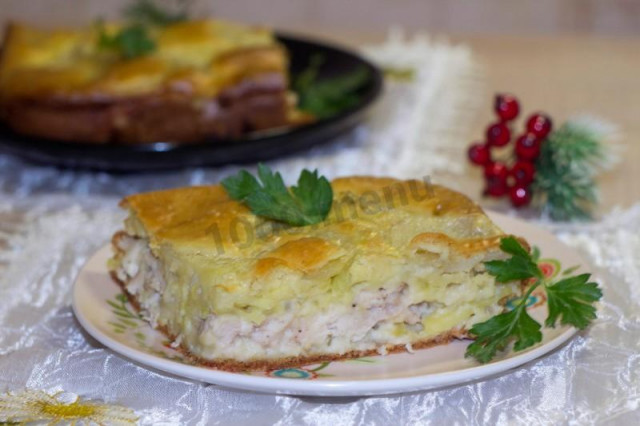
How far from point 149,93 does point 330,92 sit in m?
0.61

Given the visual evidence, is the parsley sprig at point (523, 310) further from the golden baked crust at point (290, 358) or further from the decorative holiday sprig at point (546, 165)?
the decorative holiday sprig at point (546, 165)

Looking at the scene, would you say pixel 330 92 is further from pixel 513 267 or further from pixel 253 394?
pixel 253 394

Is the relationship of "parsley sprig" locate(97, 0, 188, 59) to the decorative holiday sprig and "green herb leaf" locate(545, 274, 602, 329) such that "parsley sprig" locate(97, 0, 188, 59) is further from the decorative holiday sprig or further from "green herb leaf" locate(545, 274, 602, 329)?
"green herb leaf" locate(545, 274, 602, 329)

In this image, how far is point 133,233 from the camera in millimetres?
1923

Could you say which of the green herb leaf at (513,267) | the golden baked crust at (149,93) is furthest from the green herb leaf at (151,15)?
the green herb leaf at (513,267)

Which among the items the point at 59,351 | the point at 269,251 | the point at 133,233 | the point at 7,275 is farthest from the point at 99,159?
the point at 269,251

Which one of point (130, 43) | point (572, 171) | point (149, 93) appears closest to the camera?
point (572, 171)

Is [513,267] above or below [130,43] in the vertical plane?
above

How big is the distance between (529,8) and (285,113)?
3017mm

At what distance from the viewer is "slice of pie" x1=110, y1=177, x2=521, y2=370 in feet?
5.25

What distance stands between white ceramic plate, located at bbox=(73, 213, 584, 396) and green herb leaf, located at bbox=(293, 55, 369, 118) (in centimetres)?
122

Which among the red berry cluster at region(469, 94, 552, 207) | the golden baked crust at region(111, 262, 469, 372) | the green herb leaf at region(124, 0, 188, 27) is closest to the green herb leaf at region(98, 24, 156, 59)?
the green herb leaf at region(124, 0, 188, 27)

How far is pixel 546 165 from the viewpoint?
251cm

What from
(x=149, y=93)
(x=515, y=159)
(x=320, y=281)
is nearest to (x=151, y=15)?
(x=149, y=93)
